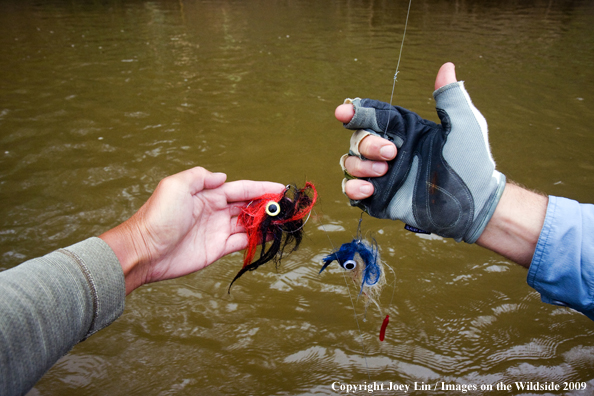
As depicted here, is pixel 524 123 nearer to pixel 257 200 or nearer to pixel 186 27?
pixel 257 200

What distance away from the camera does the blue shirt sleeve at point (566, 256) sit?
1.75 m

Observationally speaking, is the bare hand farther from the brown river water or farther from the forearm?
the forearm

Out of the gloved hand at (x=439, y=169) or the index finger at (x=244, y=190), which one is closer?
the gloved hand at (x=439, y=169)

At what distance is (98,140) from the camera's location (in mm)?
5375

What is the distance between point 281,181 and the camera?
451cm

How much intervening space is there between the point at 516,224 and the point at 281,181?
9.53ft

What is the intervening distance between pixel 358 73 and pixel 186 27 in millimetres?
8251

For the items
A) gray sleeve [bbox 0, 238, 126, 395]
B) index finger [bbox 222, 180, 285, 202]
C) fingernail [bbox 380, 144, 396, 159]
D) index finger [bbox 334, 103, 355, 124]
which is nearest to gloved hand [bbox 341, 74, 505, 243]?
index finger [bbox 334, 103, 355, 124]

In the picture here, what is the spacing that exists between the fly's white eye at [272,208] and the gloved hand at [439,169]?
51 cm

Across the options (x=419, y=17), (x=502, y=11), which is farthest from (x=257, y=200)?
(x=502, y=11)

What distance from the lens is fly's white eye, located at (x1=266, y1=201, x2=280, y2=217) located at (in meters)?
2.32

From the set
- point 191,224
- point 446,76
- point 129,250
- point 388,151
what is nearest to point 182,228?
point 191,224

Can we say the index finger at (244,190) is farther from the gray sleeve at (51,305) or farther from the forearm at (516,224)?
the forearm at (516,224)

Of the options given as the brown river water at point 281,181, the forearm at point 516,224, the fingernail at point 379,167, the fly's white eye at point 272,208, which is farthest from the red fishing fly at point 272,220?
the forearm at point 516,224
